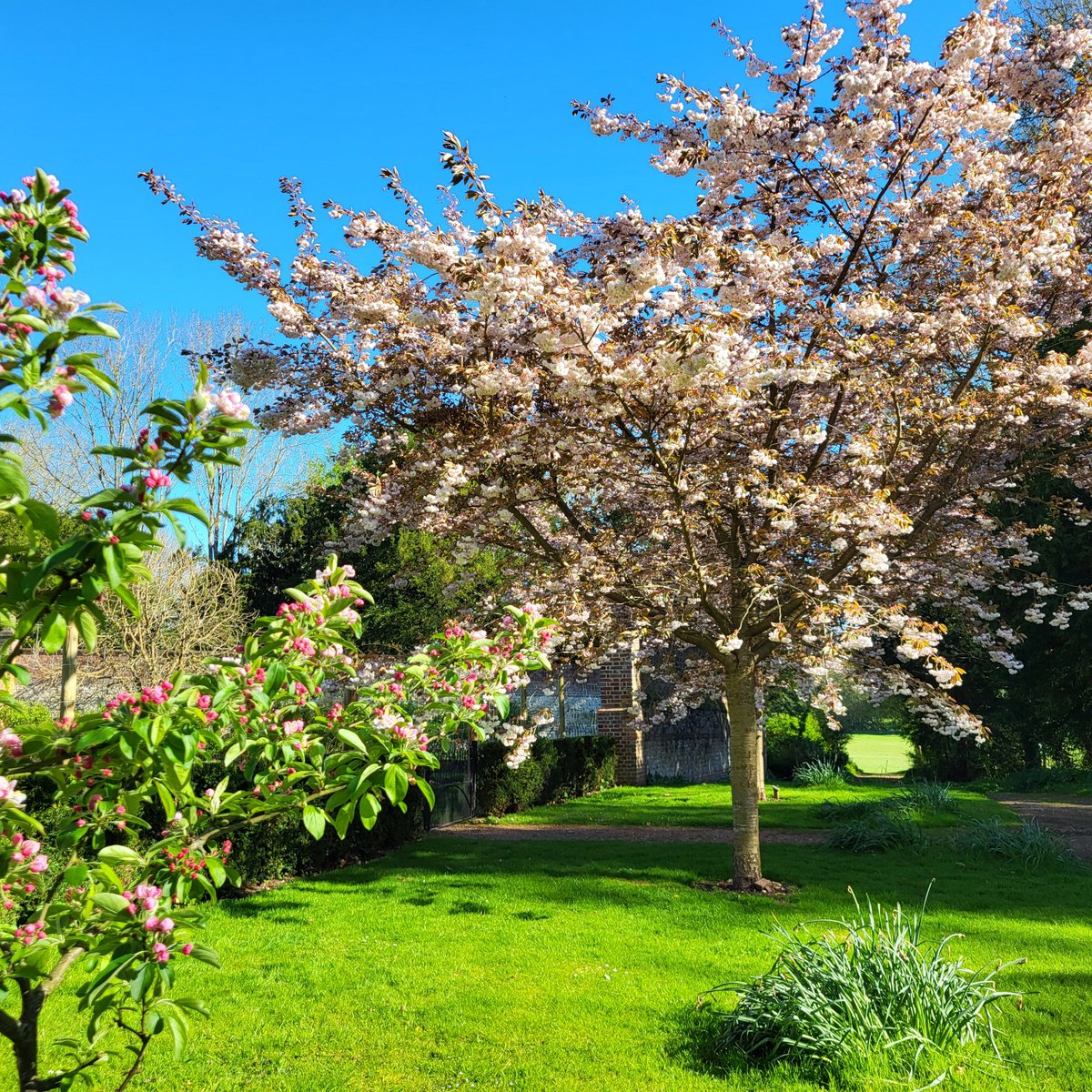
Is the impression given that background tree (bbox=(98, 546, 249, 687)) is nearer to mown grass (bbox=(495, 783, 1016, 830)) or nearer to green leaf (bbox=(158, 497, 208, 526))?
mown grass (bbox=(495, 783, 1016, 830))

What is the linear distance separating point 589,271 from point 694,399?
6.93ft

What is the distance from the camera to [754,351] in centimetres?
586

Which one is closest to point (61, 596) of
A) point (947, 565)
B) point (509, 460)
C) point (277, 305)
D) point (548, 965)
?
point (548, 965)

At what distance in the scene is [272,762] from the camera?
237cm

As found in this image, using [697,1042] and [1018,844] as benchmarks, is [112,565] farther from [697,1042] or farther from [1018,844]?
[1018,844]

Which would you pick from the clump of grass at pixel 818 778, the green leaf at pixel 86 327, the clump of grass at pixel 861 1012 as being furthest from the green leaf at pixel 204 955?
the clump of grass at pixel 818 778

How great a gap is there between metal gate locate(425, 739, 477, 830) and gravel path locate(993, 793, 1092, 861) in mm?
7711

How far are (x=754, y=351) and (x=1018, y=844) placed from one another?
22.1 ft

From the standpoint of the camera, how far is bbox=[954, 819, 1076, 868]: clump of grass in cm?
897

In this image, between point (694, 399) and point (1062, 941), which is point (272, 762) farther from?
point (1062, 941)

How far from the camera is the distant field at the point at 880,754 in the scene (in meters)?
34.7

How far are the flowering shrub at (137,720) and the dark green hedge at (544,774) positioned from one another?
10122 mm

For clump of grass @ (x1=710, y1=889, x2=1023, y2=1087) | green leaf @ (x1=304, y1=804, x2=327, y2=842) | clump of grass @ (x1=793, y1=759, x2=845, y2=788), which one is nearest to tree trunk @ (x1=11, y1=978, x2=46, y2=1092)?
green leaf @ (x1=304, y1=804, x2=327, y2=842)

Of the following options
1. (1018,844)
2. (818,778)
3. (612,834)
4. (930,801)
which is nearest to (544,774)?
(612,834)
